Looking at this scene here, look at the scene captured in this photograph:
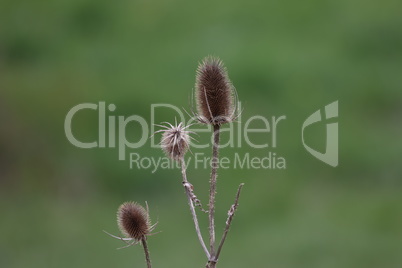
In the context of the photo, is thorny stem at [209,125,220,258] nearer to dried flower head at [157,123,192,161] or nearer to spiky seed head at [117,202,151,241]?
dried flower head at [157,123,192,161]

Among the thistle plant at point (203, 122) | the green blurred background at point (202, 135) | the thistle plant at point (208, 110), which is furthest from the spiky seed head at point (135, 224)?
the green blurred background at point (202, 135)

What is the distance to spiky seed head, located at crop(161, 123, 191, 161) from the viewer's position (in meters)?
2.96

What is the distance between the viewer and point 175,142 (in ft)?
9.68

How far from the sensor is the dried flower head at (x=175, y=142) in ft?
9.70

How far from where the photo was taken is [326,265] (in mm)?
7680

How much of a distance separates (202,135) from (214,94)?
6005 mm

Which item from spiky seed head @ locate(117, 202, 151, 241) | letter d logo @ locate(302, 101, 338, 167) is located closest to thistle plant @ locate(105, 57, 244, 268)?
spiky seed head @ locate(117, 202, 151, 241)

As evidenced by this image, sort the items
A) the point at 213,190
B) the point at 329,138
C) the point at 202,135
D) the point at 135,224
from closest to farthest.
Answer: the point at 213,190, the point at 135,224, the point at 202,135, the point at 329,138

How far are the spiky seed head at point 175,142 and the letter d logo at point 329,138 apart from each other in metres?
6.09

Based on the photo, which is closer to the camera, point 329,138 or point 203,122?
point 203,122

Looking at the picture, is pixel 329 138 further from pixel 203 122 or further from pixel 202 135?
pixel 203 122

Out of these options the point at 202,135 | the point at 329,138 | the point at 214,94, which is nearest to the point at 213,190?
the point at 214,94

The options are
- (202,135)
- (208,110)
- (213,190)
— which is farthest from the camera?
(202,135)

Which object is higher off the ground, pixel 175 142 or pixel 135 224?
pixel 175 142
